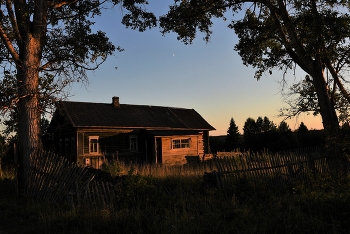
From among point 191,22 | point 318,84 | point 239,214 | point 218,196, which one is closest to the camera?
point 239,214

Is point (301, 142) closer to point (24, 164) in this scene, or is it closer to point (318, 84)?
point (318, 84)

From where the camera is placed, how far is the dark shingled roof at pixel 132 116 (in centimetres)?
2419

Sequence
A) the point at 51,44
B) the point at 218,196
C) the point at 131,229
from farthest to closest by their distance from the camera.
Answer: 1. the point at 51,44
2. the point at 218,196
3. the point at 131,229

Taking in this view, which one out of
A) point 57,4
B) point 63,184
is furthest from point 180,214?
point 57,4

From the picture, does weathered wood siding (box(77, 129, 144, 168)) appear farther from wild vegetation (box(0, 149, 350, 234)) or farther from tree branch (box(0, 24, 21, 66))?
wild vegetation (box(0, 149, 350, 234))

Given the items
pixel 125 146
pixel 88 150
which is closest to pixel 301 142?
pixel 125 146

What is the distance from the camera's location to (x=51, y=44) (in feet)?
37.8

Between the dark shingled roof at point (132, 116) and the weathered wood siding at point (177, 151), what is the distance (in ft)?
4.99

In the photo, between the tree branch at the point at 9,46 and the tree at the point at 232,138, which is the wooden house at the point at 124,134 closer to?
the tree branch at the point at 9,46

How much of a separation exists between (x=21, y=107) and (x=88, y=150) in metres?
13.1

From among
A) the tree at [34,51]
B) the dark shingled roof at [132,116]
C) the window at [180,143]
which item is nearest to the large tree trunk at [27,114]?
the tree at [34,51]

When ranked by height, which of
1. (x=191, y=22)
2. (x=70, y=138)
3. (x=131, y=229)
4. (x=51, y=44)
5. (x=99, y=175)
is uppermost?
(x=191, y=22)

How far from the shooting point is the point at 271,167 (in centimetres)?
1074

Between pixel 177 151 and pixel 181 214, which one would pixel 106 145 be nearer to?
pixel 177 151
